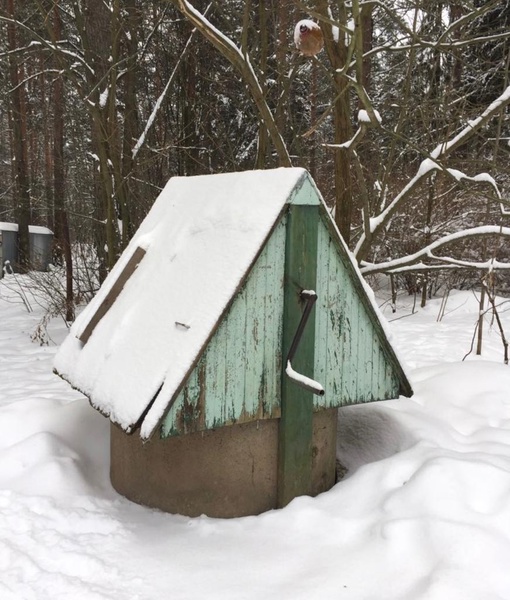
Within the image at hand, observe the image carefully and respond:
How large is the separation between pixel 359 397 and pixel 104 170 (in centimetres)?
463

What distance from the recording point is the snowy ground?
2.31 meters

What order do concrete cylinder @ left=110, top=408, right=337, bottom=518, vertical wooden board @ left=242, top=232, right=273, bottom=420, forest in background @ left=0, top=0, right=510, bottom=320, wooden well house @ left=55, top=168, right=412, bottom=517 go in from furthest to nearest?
forest in background @ left=0, top=0, right=510, bottom=320
concrete cylinder @ left=110, top=408, right=337, bottom=518
vertical wooden board @ left=242, top=232, right=273, bottom=420
wooden well house @ left=55, top=168, right=412, bottom=517

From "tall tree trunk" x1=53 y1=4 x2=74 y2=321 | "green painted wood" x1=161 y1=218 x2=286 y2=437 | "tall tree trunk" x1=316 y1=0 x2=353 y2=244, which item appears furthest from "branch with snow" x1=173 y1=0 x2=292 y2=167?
"tall tree trunk" x1=53 y1=4 x2=74 y2=321

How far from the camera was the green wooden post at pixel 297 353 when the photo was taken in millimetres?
2863

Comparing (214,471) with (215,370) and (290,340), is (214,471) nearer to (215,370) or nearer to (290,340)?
(215,370)

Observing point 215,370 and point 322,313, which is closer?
point 215,370

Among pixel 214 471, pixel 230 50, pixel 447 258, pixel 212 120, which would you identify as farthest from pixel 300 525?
pixel 212 120

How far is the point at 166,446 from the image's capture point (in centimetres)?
299

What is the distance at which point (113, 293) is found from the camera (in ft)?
11.9

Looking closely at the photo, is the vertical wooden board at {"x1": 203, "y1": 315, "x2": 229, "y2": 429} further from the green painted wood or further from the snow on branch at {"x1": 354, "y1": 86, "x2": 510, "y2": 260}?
the snow on branch at {"x1": 354, "y1": 86, "x2": 510, "y2": 260}

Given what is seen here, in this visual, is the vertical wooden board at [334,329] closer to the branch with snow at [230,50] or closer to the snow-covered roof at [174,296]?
the snow-covered roof at [174,296]

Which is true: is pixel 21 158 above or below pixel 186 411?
above

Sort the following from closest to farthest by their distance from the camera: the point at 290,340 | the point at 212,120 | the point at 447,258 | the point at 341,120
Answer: the point at 290,340, the point at 447,258, the point at 341,120, the point at 212,120

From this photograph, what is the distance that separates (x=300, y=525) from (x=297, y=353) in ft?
2.63
